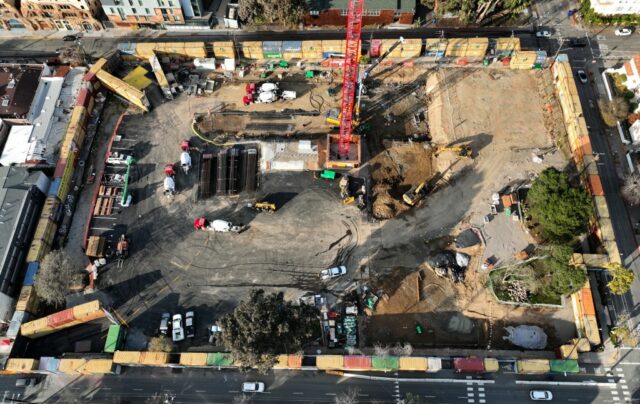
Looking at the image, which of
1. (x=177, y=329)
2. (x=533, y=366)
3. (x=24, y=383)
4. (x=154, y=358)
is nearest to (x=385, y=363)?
(x=533, y=366)

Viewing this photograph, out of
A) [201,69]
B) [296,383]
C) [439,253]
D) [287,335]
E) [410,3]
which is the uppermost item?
[410,3]

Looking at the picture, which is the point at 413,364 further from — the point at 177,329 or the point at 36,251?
the point at 36,251

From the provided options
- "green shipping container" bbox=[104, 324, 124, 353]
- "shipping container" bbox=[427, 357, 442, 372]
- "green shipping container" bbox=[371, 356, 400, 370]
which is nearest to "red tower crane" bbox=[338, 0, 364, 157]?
"green shipping container" bbox=[371, 356, 400, 370]

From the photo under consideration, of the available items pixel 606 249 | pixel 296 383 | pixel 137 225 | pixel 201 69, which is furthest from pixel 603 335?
pixel 201 69

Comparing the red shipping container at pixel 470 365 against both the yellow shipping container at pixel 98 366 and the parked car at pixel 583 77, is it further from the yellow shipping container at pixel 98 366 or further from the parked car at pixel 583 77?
the parked car at pixel 583 77

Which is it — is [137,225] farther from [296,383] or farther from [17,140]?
[296,383]

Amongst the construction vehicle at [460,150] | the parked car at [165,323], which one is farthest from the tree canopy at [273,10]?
the parked car at [165,323]
